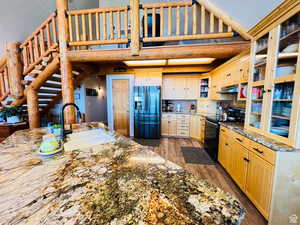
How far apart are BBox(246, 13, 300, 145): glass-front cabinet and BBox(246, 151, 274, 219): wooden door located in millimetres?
333

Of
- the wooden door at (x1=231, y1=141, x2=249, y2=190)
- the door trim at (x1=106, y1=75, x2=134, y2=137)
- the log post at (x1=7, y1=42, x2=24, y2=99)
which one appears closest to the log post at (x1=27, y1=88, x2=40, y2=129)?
the log post at (x1=7, y1=42, x2=24, y2=99)

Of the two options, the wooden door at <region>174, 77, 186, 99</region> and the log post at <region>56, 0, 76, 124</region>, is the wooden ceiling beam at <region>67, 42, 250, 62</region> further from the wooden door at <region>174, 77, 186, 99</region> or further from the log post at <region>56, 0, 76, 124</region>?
the wooden door at <region>174, 77, 186, 99</region>

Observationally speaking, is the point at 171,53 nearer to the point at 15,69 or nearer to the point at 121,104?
the point at 121,104

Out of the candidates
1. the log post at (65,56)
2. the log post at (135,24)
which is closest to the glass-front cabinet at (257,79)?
the log post at (135,24)

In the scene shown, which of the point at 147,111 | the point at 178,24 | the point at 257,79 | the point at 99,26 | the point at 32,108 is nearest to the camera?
the point at 257,79

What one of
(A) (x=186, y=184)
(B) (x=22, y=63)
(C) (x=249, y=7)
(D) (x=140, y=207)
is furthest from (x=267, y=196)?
(B) (x=22, y=63)

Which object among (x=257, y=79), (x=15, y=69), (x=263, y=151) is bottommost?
(x=263, y=151)

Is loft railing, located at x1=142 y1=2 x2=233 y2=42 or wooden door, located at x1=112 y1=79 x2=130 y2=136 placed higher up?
loft railing, located at x1=142 y1=2 x2=233 y2=42

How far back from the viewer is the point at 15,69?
115 inches

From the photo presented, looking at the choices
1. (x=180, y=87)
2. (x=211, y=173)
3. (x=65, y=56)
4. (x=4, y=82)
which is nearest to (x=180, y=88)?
(x=180, y=87)

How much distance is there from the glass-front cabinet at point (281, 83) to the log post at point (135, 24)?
195cm

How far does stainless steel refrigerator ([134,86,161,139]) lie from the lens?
4.05m

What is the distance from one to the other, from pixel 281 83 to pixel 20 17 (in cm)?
550

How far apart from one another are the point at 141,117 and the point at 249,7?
3339 millimetres
